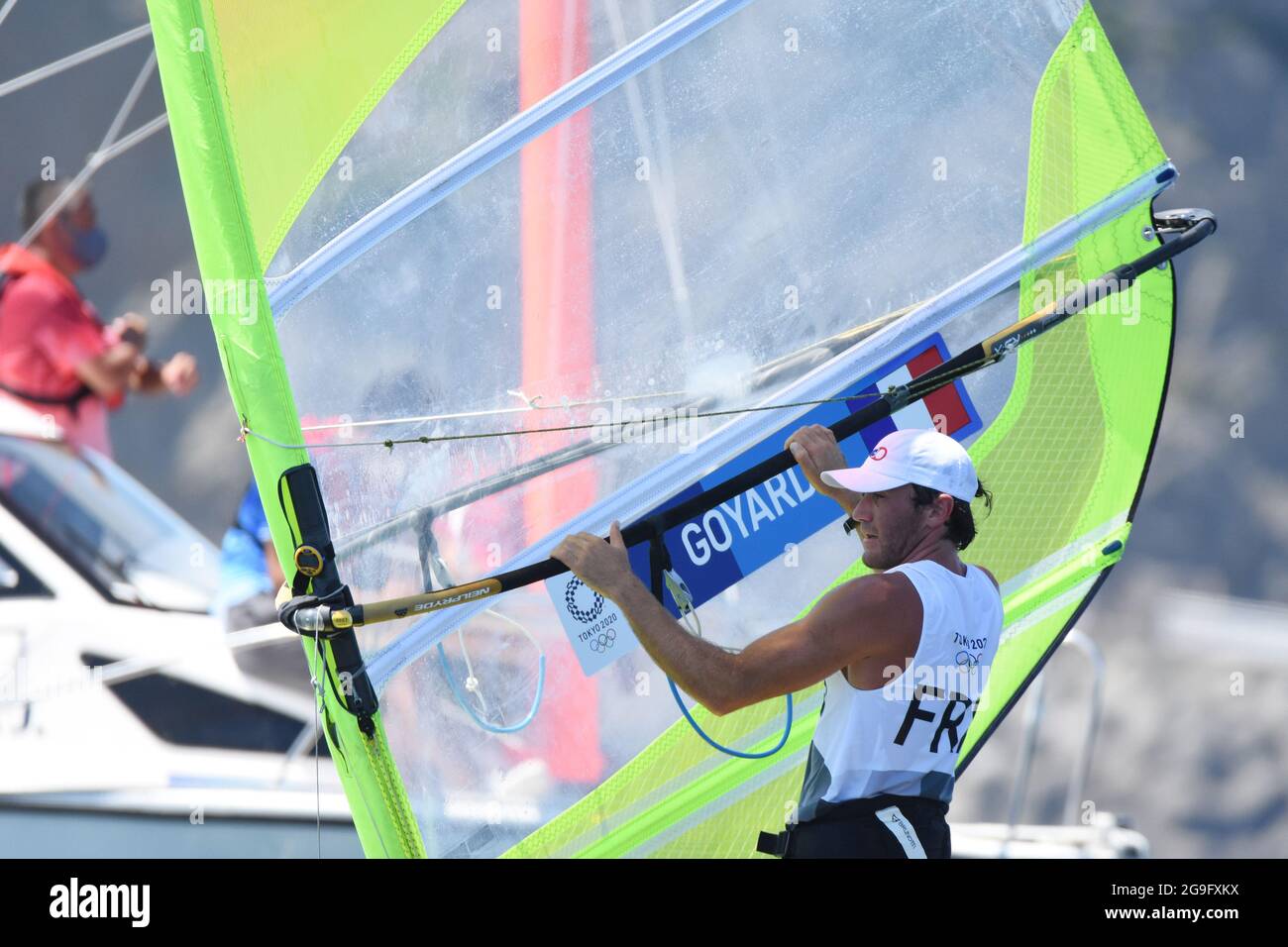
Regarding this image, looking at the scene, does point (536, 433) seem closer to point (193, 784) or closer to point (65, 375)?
point (193, 784)

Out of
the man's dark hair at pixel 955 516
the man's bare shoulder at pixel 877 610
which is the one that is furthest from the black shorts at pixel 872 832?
the man's dark hair at pixel 955 516

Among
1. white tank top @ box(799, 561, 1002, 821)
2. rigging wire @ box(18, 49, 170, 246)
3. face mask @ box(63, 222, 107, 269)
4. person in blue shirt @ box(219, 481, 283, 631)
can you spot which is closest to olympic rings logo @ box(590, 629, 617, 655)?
white tank top @ box(799, 561, 1002, 821)

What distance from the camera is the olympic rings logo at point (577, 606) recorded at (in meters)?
1.50

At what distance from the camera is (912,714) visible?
52.2 inches

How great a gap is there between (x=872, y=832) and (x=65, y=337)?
3.30 meters

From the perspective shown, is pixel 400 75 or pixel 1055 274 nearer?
pixel 400 75

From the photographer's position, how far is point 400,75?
1.53 m

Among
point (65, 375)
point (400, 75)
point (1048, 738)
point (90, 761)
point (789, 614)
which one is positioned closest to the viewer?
point (400, 75)
